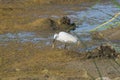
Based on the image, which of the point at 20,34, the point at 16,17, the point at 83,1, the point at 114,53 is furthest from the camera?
the point at 83,1

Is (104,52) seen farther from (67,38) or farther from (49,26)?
(49,26)

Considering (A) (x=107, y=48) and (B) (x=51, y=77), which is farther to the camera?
(A) (x=107, y=48)

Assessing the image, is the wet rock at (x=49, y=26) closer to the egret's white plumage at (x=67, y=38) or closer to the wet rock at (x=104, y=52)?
the egret's white plumage at (x=67, y=38)

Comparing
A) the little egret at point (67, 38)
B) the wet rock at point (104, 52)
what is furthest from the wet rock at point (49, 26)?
the wet rock at point (104, 52)

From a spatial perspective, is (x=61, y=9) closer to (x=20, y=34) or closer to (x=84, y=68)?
(x=20, y=34)

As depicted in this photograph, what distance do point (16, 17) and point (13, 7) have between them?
9.65 feet

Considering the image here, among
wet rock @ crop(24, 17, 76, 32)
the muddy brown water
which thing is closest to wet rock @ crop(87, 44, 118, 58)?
the muddy brown water

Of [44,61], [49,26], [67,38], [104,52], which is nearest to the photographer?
[44,61]

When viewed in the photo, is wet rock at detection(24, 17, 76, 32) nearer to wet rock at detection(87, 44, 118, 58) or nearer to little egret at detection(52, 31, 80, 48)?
little egret at detection(52, 31, 80, 48)

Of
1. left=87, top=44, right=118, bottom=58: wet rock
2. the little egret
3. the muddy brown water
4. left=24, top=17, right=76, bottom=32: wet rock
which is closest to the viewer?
the muddy brown water

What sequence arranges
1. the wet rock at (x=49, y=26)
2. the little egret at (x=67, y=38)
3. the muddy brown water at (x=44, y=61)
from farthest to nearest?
the wet rock at (x=49, y=26) < the little egret at (x=67, y=38) < the muddy brown water at (x=44, y=61)

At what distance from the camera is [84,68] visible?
8.11 metres

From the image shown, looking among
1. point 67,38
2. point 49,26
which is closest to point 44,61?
point 67,38

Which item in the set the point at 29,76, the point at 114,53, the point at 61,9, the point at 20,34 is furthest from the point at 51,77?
the point at 61,9
